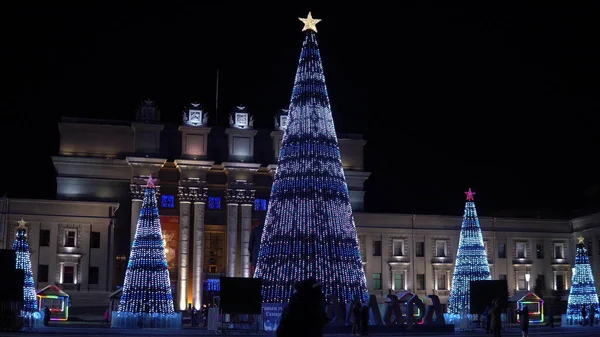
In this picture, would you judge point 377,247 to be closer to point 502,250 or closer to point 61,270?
point 502,250

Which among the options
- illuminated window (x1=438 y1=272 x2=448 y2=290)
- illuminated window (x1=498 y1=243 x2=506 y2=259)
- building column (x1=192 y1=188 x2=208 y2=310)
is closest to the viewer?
building column (x1=192 y1=188 x2=208 y2=310)

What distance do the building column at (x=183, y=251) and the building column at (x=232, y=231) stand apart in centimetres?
322

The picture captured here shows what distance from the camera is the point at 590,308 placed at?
50.1m

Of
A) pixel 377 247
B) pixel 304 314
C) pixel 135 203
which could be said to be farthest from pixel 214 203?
pixel 304 314

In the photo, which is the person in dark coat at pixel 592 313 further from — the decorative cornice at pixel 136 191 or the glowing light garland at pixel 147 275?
the decorative cornice at pixel 136 191

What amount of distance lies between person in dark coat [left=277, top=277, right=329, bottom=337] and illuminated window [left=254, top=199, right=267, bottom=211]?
5992cm

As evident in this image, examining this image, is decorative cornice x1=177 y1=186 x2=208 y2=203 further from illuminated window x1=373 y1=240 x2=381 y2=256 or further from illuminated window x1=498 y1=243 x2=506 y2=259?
illuminated window x1=498 y1=243 x2=506 y2=259

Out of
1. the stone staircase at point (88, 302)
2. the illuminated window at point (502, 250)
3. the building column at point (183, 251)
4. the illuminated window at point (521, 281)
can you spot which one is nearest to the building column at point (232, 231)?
the building column at point (183, 251)

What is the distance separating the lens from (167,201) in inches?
2744

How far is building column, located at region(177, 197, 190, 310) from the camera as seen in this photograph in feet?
219

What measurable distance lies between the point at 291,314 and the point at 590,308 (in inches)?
1684

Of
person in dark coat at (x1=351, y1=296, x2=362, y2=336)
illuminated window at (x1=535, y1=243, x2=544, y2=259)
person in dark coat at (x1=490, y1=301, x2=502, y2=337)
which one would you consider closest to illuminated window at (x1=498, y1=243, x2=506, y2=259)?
illuminated window at (x1=535, y1=243, x2=544, y2=259)

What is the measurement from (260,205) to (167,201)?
773 centimetres

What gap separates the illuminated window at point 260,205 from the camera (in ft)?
235
